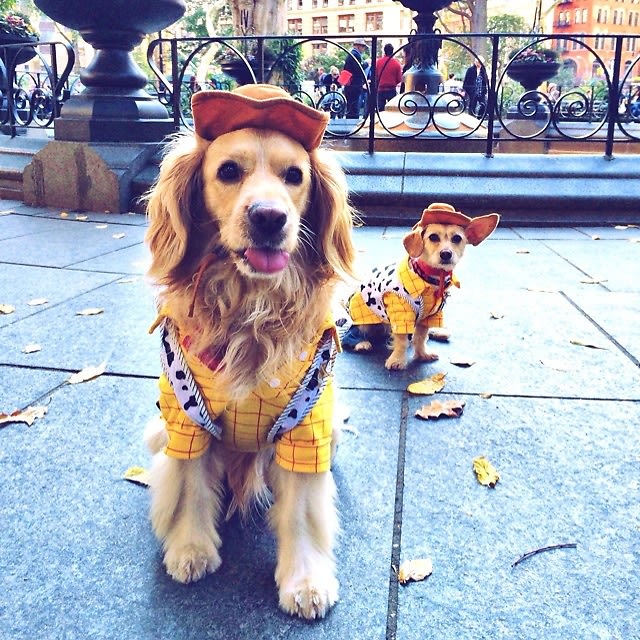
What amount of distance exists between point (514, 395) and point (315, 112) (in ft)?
6.08

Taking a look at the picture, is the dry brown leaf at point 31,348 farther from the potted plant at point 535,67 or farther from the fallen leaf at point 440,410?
the potted plant at point 535,67

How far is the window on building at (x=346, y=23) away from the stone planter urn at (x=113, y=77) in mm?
91692

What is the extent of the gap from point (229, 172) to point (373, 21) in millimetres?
97516

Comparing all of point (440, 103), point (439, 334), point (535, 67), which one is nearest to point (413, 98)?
point (440, 103)

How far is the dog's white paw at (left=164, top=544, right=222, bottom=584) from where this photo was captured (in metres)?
1.98

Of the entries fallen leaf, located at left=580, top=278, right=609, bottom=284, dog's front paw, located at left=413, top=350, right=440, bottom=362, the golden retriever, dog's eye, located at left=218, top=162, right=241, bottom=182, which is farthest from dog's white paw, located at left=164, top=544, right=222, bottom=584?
fallen leaf, located at left=580, top=278, right=609, bottom=284

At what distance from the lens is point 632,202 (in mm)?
7566

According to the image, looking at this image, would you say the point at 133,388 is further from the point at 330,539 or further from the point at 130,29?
the point at 130,29

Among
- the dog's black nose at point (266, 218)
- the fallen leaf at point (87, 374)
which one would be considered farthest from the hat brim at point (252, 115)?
the fallen leaf at point (87, 374)

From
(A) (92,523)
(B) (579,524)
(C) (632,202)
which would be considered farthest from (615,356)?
(C) (632,202)

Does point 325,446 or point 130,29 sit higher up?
point 130,29

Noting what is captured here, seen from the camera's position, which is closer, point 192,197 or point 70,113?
point 192,197

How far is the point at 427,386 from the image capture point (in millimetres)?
3342

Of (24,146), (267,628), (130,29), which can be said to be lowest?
(267,628)
